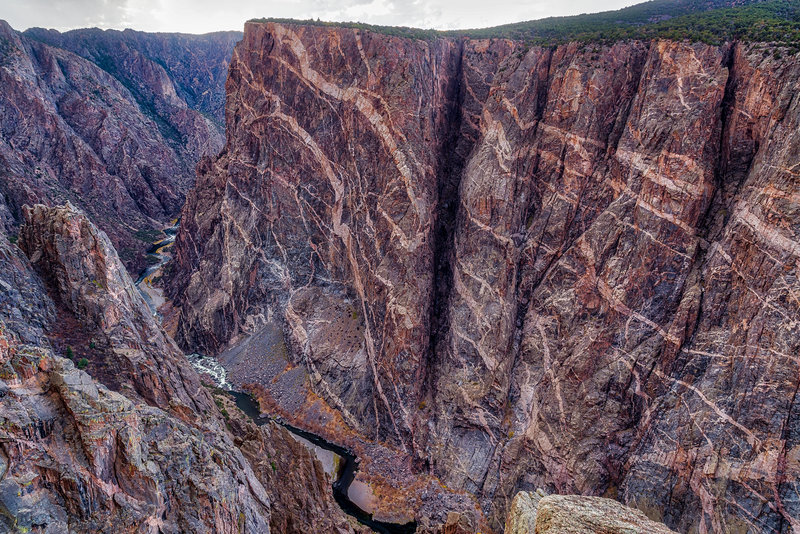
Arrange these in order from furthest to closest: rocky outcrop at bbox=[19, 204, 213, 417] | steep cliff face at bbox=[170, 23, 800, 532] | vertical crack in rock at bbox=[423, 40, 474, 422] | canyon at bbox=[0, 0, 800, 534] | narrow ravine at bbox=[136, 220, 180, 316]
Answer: narrow ravine at bbox=[136, 220, 180, 316], vertical crack in rock at bbox=[423, 40, 474, 422], rocky outcrop at bbox=[19, 204, 213, 417], steep cliff face at bbox=[170, 23, 800, 532], canyon at bbox=[0, 0, 800, 534]

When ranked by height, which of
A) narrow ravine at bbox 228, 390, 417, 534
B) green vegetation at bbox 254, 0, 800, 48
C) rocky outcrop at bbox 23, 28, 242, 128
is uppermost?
rocky outcrop at bbox 23, 28, 242, 128

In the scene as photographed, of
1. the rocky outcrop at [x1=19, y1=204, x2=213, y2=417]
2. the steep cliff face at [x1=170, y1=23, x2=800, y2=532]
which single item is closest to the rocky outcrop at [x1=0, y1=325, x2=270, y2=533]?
the rocky outcrop at [x1=19, y1=204, x2=213, y2=417]

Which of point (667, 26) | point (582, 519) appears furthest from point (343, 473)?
point (667, 26)

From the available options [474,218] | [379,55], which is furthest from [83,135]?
[474,218]

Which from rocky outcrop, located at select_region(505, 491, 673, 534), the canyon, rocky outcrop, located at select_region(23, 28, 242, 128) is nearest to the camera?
rocky outcrop, located at select_region(505, 491, 673, 534)

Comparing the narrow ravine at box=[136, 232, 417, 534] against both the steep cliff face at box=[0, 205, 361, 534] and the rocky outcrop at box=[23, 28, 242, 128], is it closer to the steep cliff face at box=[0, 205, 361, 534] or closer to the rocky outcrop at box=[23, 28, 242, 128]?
the steep cliff face at box=[0, 205, 361, 534]

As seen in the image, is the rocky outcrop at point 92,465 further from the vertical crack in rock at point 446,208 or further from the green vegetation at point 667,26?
the green vegetation at point 667,26
